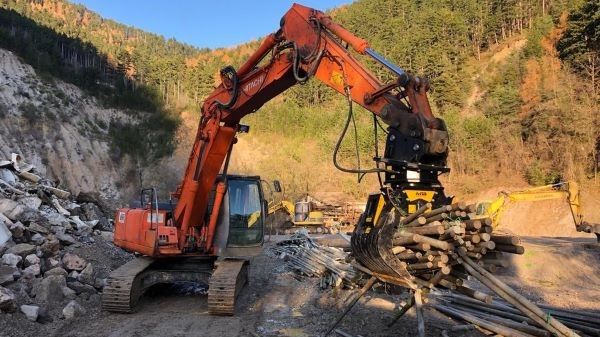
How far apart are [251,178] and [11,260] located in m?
4.38

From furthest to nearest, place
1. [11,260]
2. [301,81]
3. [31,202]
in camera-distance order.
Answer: [31,202], [11,260], [301,81]

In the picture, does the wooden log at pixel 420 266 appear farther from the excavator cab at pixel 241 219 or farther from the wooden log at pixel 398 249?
the excavator cab at pixel 241 219

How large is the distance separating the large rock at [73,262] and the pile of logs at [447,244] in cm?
689

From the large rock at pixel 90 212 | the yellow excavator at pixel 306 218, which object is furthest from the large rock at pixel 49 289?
the yellow excavator at pixel 306 218

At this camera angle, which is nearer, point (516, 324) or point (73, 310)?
point (516, 324)

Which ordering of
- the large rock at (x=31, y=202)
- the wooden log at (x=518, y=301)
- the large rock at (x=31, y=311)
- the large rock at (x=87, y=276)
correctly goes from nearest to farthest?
the wooden log at (x=518, y=301), the large rock at (x=31, y=311), the large rock at (x=87, y=276), the large rock at (x=31, y=202)

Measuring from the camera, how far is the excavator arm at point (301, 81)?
215 inches

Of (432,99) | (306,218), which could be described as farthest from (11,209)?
(432,99)

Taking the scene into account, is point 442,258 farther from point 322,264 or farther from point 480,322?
point 322,264

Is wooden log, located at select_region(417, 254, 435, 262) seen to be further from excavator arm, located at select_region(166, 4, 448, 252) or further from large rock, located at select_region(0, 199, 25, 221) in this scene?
large rock, located at select_region(0, 199, 25, 221)

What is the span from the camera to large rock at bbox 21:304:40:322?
284 inches

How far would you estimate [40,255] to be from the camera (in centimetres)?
923

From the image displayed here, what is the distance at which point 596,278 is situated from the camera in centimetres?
1341

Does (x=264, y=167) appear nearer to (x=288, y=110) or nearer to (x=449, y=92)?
(x=288, y=110)
